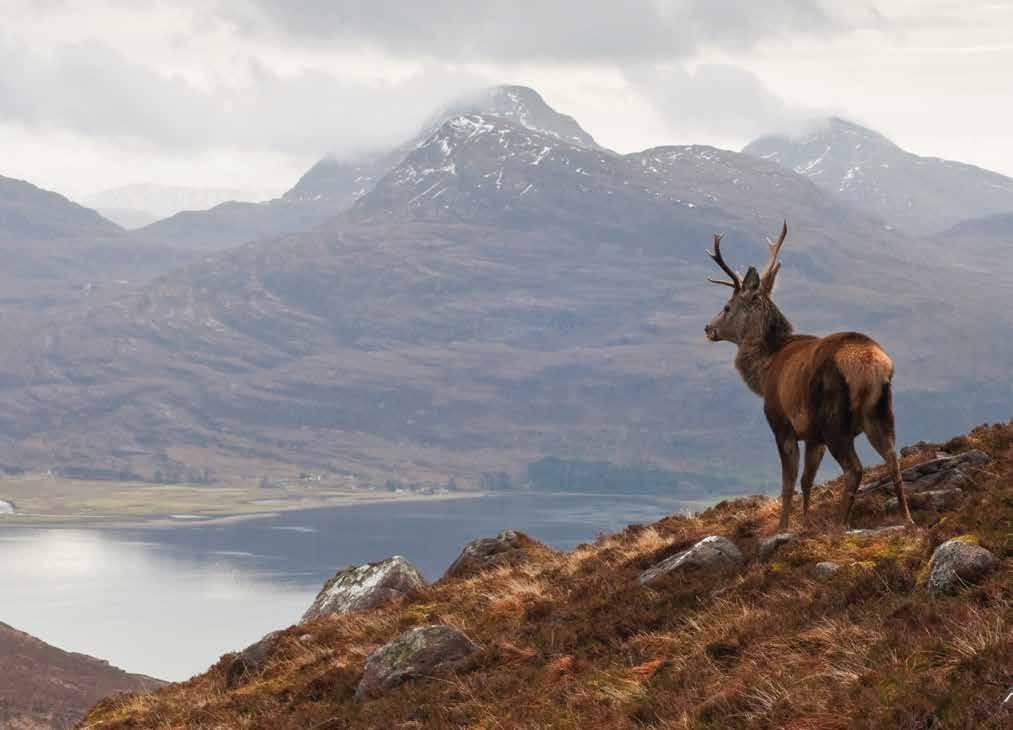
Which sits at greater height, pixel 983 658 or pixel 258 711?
pixel 983 658

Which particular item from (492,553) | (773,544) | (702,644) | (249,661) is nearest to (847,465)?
(773,544)

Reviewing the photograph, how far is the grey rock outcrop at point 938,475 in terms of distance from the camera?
20256mm

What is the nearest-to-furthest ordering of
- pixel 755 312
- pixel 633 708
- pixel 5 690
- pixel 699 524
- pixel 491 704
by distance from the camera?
pixel 633 708
pixel 491 704
pixel 755 312
pixel 699 524
pixel 5 690

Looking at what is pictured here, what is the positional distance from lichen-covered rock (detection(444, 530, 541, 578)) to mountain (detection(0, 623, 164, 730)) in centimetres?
5918

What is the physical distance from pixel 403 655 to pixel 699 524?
9369 millimetres

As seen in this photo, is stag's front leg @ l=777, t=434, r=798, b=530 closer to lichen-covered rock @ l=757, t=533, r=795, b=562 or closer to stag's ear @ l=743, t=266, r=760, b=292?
lichen-covered rock @ l=757, t=533, r=795, b=562

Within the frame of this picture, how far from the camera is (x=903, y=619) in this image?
12.7 metres

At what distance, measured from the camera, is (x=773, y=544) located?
17.4 m

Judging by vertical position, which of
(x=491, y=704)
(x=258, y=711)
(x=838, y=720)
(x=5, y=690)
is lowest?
(x=5, y=690)

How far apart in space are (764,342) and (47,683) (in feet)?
301

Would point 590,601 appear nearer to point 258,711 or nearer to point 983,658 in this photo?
point 258,711

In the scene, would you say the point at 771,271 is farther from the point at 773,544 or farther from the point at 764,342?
the point at 773,544

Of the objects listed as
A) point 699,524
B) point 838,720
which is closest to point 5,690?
point 699,524

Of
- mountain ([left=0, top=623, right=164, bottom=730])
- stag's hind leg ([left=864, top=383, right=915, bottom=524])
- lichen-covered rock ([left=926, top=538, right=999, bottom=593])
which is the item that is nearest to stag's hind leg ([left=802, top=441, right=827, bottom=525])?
stag's hind leg ([left=864, top=383, right=915, bottom=524])
